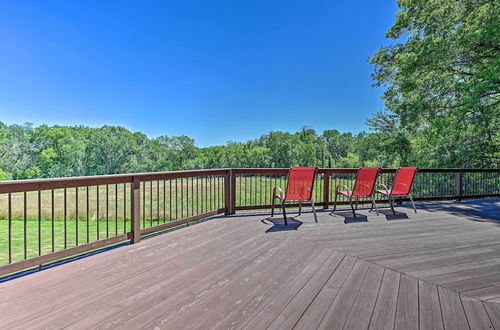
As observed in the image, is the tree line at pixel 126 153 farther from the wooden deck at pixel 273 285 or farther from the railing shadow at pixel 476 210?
the wooden deck at pixel 273 285

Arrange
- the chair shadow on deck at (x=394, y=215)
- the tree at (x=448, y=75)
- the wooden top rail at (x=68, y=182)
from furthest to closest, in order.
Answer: the tree at (x=448, y=75)
the chair shadow on deck at (x=394, y=215)
the wooden top rail at (x=68, y=182)

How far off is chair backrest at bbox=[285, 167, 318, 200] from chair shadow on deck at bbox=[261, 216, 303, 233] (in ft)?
1.32

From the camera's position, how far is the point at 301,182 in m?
4.26

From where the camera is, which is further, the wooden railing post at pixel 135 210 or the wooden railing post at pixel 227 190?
the wooden railing post at pixel 227 190

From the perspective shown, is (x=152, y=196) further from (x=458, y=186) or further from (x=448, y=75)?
(x=448, y=75)

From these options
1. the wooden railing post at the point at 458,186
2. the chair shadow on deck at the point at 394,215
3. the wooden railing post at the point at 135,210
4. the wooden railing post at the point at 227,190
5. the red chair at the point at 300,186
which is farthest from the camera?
the wooden railing post at the point at 458,186

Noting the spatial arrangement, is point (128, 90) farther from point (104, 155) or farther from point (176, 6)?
point (176, 6)

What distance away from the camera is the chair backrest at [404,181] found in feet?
15.4

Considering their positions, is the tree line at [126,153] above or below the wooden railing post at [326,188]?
above

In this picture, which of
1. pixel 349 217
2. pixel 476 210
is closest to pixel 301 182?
pixel 349 217

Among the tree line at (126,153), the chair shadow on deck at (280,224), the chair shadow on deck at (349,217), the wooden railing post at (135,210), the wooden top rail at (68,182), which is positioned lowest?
the chair shadow on deck at (280,224)

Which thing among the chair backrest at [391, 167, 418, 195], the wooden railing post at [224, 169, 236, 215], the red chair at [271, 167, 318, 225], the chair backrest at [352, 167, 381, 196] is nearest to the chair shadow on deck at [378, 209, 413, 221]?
the chair backrest at [391, 167, 418, 195]

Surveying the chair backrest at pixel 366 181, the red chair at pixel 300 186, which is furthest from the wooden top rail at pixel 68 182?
the chair backrest at pixel 366 181

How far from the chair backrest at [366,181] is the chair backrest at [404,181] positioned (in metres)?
0.58
